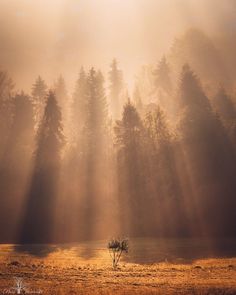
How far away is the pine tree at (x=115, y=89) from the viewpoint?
305 feet

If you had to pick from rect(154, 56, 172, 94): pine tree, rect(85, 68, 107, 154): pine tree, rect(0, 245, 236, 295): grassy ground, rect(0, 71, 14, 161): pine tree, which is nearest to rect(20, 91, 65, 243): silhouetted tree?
rect(85, 68, 107, 154): pine tree

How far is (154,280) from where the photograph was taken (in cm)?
2522

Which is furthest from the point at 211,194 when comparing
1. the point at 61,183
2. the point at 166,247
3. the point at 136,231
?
the point at 61,183

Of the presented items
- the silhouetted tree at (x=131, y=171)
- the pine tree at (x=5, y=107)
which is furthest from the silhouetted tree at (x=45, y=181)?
the silhouetted tree at (x=131, y=171)

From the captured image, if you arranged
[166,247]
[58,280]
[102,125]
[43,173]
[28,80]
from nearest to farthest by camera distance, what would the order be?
[58,280] < [166,247] < [43,173] < [102,125] < [28,80]

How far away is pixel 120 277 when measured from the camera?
86.1 feet

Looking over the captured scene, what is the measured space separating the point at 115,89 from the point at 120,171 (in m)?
A: 33.5

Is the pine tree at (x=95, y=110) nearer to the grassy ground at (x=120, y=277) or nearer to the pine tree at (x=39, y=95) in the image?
the pine tree at (x=39, y=95)

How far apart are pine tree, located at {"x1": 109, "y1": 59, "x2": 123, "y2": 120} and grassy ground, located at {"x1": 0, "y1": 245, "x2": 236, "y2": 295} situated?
58319 mm

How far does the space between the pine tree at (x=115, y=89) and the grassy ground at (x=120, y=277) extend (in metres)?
58.3

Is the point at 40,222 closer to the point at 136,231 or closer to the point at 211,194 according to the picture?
the point at 136,231

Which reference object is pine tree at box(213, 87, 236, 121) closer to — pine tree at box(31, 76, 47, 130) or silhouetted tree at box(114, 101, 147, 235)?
silhouetted tree at box(114, 101, 147, 235)

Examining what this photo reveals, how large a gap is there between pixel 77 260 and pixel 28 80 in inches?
3345

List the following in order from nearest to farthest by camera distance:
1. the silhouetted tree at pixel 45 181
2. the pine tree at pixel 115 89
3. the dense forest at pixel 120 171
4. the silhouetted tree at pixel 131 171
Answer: the silhouetted tree at pixel 45 181
the dense forest at pixel 120 171
the silhouetted tree at pixel 131 171
the pine tree at pixel 115 89
